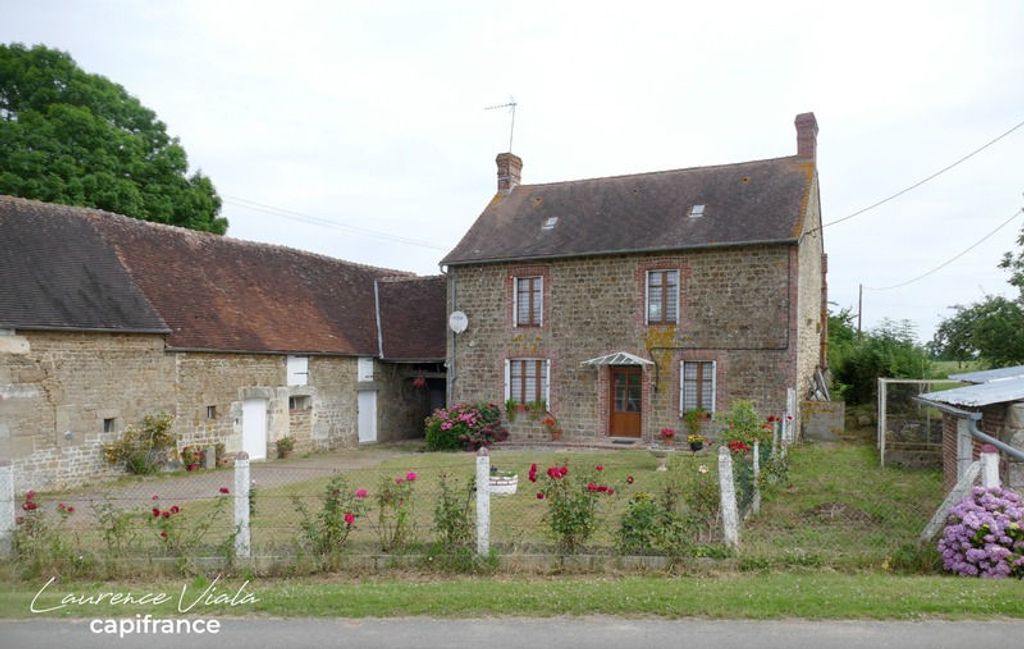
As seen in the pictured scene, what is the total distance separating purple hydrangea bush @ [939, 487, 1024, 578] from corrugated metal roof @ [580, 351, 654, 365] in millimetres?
12032

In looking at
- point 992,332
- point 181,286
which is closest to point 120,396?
point 181,286

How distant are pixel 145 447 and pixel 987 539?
1552 centimetres

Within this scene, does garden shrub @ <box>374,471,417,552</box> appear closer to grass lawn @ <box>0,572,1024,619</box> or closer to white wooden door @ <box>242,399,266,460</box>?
grass lawn @ <box>0,572,1024,619</box>

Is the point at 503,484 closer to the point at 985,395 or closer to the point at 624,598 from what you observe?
the point at 624,598

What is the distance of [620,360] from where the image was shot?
19344 mm

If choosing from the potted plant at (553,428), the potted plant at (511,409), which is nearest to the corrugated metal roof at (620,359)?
the potted plant at (553,428)

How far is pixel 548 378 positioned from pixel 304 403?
22.8 feet

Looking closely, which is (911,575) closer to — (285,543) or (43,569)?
(285,543)

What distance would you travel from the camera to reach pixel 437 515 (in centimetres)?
764

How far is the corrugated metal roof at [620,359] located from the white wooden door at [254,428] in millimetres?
8849

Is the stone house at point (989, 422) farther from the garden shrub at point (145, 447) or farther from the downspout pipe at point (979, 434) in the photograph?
the garden shrub at point (145, 447)

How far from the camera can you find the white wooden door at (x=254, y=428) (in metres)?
18.6

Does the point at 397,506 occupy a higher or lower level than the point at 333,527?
higher

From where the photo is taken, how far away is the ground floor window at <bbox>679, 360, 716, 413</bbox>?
18750 mm
